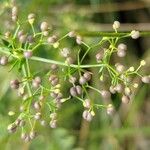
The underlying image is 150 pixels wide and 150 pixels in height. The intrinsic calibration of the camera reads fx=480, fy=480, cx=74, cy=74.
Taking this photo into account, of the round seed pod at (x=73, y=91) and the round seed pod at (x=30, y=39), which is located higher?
the round seed pod at (x=30, y=39)

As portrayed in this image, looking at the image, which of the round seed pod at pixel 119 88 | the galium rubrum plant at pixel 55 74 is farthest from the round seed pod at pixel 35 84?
the round seed pod at pixel 119 88

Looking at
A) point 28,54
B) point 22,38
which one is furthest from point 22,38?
point 28,54

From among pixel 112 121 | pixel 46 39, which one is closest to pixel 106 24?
pixel 112 121

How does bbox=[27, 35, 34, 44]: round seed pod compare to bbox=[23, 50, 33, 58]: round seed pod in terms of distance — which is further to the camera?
bbox=[27, 35, 34, 44]: round seed pod

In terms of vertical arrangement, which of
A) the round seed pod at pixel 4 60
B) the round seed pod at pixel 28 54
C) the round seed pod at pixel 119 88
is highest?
the round seed pod at pixel 28 54

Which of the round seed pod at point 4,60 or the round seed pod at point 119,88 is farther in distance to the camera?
the round seed pod at point 4,60

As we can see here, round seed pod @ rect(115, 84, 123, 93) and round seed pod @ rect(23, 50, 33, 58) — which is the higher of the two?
round seed pod @ rect(23, 50, 33, 58)

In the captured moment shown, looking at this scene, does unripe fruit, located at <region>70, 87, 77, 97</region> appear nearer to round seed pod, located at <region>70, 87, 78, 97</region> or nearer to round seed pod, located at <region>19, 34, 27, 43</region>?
round seed pod, located at <region>70, 87, 78, 97</region>

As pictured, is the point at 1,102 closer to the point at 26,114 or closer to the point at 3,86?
the point at 3,86

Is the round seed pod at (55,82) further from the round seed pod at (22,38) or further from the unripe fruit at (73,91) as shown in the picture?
the round seed pod at (22,38)

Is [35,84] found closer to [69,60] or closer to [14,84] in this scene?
[14,84]

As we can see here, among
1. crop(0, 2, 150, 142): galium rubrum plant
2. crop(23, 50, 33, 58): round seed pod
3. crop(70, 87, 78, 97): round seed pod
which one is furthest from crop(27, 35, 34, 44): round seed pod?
crop(70, 87, 78, 97): round seed pod
